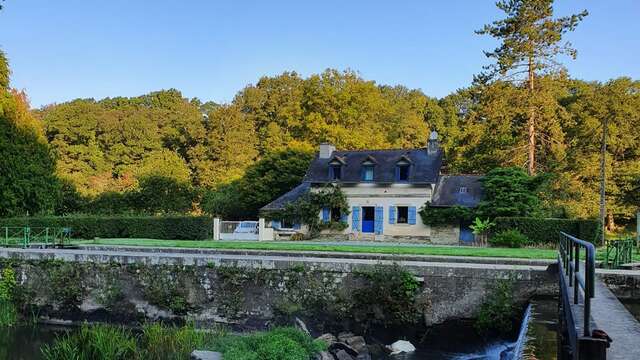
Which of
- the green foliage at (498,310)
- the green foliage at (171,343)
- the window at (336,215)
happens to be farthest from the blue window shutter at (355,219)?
the green foliage at (171,343)

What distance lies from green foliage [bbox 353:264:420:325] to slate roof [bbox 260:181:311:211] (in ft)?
63.3

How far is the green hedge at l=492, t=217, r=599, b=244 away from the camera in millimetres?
23364

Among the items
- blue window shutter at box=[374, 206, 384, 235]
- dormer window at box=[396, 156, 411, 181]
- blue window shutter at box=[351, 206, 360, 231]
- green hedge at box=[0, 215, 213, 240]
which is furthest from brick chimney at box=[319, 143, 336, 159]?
green hedge at box=[0, 215, 213, 240]

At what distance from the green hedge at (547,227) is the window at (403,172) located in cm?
616

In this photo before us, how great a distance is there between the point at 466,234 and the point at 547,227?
5004 millimetres

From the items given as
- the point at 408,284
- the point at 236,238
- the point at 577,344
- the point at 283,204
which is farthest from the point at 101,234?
the point at 577,344

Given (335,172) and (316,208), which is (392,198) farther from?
(316,208)

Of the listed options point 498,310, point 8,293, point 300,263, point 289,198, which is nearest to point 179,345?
point 300,263

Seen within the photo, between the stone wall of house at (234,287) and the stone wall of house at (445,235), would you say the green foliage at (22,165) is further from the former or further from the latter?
the stone wall of house at (445,235)

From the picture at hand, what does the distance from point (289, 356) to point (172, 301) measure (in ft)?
20.7

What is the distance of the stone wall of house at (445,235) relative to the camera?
28.6 m

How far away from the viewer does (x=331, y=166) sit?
106ft

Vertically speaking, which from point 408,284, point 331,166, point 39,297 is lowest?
point 39,297

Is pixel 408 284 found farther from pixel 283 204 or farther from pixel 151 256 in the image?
pixel 283 204
